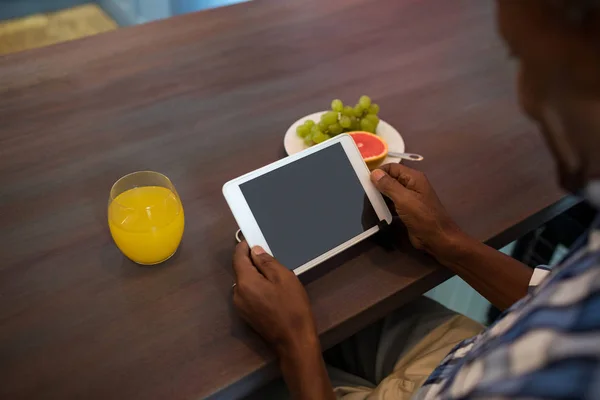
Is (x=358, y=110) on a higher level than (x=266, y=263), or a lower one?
higher

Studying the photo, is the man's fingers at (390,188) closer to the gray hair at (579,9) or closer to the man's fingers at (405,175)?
the man's fingers at (405,175)

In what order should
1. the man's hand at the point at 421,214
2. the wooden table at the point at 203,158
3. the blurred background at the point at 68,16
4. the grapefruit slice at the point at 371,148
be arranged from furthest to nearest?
the blurred background at the point at 68,16, the grapefruit slice at the point at 371,148, the man's hand at the point at 421,214, the wooden table at the point at 203,158

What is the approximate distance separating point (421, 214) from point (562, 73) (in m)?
0.40

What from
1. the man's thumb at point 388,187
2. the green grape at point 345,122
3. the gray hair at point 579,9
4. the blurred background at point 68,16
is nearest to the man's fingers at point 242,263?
the man's thumb at point 388,187

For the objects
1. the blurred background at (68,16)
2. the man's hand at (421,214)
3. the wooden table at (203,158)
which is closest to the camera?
the wooden table at (203,158)

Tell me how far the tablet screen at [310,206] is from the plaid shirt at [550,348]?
280 mm

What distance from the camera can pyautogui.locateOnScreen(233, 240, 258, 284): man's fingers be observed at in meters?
0.73

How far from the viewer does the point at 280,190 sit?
0.79m

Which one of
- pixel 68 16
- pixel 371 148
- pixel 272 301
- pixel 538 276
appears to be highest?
pixel 68 16

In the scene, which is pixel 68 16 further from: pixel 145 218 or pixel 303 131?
pixel 145 218

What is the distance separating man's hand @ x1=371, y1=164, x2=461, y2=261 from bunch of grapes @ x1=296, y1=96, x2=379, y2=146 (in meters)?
0.17

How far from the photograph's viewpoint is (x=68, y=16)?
3109mm

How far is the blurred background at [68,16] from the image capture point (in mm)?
2834

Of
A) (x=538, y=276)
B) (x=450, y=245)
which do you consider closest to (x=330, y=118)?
(x=450, y=245)
